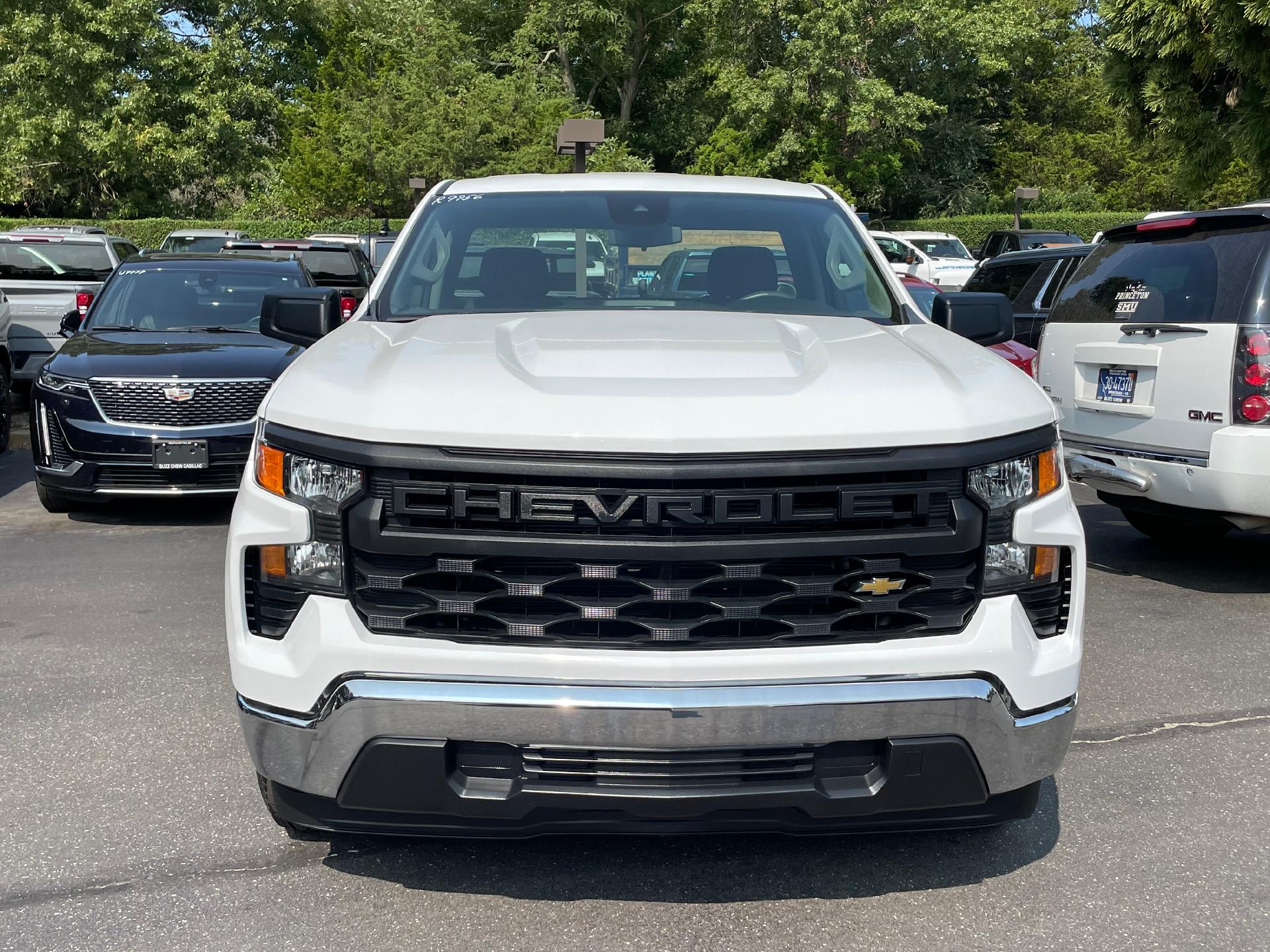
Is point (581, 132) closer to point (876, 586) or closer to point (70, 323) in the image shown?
point (70, 323)

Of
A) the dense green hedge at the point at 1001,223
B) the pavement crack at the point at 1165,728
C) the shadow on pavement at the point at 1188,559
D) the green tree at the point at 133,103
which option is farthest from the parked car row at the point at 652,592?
the dense green hedge at the point at 1001,223

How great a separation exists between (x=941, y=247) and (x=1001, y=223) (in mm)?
13201

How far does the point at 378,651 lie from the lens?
3.01 metres

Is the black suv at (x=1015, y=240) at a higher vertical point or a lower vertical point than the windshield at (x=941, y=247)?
higher

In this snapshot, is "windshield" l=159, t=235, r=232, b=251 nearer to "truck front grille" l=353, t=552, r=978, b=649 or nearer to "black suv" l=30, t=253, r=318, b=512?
"black suv" l=30, t=253, r=318, b=512

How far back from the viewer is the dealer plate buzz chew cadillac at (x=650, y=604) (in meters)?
2.97

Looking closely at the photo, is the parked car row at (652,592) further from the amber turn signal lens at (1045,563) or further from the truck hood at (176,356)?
the truck hood at (176,356)

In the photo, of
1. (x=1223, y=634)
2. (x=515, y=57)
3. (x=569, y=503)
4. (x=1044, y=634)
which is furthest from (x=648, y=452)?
(x=515, y=57)

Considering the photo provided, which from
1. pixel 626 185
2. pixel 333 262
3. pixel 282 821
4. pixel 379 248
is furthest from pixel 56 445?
pixel 379 248

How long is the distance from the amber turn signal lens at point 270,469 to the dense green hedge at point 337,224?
3547 centimetres

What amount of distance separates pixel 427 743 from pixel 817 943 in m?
1.08

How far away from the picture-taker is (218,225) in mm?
40312

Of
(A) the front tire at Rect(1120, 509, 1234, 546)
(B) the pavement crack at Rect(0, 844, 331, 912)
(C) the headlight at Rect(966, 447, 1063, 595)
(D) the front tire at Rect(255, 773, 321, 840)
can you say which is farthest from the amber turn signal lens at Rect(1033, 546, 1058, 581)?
(A) the front tire at Rect(1120, 509, 1234, 546)

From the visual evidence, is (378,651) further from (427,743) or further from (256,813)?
(256,813)
